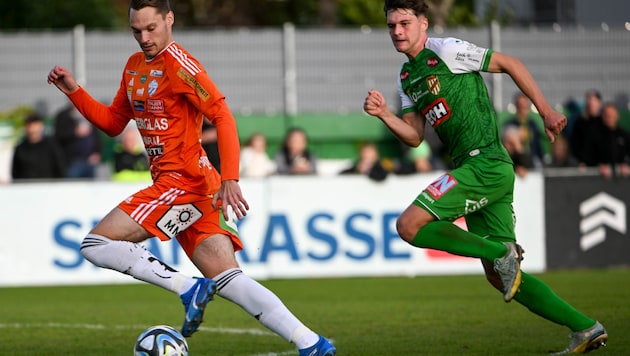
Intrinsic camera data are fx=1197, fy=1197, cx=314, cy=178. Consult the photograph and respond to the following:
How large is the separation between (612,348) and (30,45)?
14.2 metres

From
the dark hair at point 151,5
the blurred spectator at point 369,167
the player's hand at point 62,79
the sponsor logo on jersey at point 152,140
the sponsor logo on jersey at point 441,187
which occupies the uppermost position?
the dark hair at point 151,5

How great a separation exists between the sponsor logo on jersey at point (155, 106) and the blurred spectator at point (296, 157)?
9.29 m

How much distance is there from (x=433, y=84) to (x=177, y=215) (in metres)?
1.94

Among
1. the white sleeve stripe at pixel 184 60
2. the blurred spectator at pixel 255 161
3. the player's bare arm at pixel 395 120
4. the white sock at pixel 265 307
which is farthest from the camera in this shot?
the blurred spectator at pixel 255 161

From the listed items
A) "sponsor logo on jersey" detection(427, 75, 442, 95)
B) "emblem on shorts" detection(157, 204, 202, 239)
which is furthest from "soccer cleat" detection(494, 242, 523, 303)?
"emblem on shorts" detection(157, 204, 202, 239)

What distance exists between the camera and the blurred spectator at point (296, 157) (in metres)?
16.7

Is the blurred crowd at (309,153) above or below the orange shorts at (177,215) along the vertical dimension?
below

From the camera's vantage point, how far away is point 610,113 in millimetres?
17203

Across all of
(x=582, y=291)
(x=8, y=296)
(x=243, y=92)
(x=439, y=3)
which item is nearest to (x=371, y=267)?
(x=582, y=291)

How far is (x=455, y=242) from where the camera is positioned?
7.64m

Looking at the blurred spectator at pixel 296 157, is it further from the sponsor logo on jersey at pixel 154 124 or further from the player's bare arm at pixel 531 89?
the sponsor logo on jersey at pixel 154 124

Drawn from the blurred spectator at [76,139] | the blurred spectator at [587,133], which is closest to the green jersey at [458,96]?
the blurred spectator at [587,133]

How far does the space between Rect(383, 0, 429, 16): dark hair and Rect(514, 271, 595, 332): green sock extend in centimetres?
186

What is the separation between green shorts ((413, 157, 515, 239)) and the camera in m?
7.70
